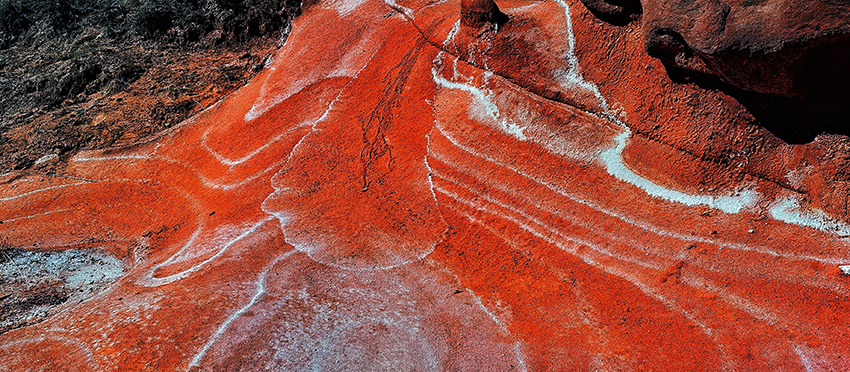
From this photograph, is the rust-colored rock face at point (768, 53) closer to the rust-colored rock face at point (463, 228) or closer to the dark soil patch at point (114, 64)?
the rust-colored rock face at point (463, 228)

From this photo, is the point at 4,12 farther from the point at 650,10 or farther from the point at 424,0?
the point at 650,10

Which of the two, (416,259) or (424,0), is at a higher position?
(424,0)

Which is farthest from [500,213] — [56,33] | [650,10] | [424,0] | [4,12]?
[4,12]

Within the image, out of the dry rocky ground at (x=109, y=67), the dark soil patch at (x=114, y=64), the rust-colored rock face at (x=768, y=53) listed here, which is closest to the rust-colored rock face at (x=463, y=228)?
the rust-colored rock face at (x=768, y=53)

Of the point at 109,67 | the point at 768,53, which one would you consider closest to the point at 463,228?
the point at 768,53

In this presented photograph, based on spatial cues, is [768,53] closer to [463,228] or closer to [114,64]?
[463,228]

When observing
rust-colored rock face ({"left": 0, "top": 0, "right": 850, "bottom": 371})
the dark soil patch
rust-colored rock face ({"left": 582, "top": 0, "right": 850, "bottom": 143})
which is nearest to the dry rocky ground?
the dark soil patch
